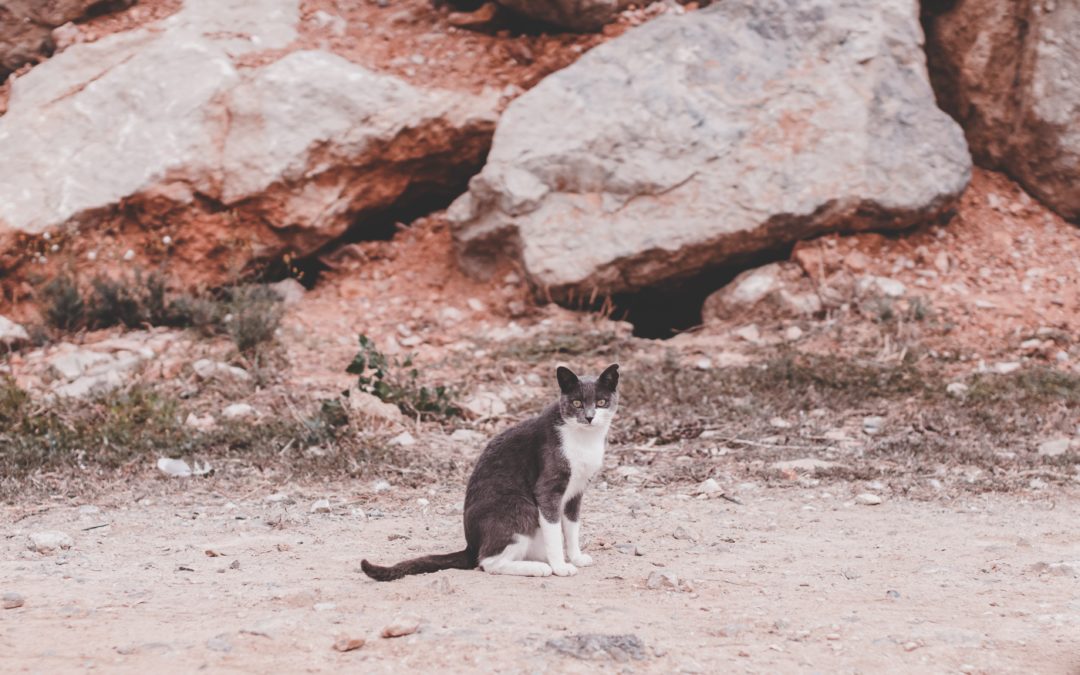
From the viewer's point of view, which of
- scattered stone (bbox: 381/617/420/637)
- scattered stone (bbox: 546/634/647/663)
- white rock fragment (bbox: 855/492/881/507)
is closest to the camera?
scattered stone (bbox: 546/634/647/663)

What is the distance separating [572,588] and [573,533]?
16.3 inches

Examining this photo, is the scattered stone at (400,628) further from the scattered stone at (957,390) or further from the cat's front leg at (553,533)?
the scattered stone at (957,390)

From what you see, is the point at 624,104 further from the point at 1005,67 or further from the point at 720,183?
the point at 1005,67

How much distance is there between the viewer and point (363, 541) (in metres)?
4.63

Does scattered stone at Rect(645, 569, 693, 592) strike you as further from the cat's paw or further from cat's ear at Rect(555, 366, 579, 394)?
cat's ear at Rect(555, 366, 579, 394)

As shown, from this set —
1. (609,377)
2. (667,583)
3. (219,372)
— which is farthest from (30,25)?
(667,583)

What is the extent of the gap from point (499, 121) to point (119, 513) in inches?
185

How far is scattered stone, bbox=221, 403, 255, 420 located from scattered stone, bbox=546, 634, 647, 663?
Result: 154 inches

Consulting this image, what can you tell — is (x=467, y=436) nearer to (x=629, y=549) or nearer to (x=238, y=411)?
(x=238, y=411)

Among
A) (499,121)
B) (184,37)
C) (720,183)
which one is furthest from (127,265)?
(720,183)

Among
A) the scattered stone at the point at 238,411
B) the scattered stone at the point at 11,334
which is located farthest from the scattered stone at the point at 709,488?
the scattered stone at the point at 11,334

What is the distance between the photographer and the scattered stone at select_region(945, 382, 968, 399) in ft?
22.2

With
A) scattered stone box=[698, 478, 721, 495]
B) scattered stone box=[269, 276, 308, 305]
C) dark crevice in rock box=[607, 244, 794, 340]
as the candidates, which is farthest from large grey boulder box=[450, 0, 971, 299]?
scattered stone box=[698, 478, 721, 495]

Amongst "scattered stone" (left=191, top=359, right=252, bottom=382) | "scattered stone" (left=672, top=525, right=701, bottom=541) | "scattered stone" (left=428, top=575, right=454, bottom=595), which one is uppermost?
"scattered stone" (left=428, top=575, right=454, bottom=595)
